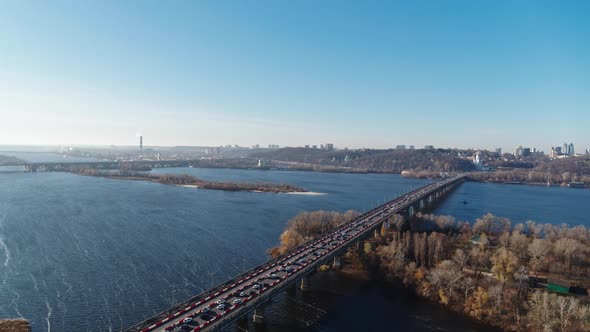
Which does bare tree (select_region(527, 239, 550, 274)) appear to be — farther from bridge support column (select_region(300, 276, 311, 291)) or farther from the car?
the car

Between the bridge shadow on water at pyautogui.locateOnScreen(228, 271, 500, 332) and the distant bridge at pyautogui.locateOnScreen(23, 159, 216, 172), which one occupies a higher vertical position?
the distant bridge at pyautogui.locateOnScreen(23, 159, 216, 172)

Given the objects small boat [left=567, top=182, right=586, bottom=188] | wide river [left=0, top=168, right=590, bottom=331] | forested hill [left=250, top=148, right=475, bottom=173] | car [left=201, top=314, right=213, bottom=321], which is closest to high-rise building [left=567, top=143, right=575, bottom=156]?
forested hill [left=250, top=148, right=475, bottom=173]

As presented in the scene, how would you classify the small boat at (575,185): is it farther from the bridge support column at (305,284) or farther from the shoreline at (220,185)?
the bridge support column at (305,284)

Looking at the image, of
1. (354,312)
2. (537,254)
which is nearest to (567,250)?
(537,254)

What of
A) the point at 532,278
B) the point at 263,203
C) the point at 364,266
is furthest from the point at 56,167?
the point at 532,278

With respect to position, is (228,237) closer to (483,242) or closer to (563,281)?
(483,242)

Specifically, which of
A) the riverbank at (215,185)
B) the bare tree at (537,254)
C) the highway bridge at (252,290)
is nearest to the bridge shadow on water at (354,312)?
the highway bridge at (252,290)
